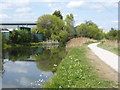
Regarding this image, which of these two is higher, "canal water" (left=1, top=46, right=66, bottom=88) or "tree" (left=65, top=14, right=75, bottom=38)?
"tree" (left=65, top=14, right=75, bottom=38)

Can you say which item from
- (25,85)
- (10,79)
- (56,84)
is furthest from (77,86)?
(10,79)

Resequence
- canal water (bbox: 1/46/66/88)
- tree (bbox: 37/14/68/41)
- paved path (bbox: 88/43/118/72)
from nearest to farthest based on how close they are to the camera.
Answer: canal water (bbox: 1/46/66/88) → paved path (bbox: 88/43/118/72) → tree (bbox: 37/14/68/41)

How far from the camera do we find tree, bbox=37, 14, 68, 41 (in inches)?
2836

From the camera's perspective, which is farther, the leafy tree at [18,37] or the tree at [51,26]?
the tree at [51,26]

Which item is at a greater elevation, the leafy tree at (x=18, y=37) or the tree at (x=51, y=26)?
the tree at (x=51, y=26)

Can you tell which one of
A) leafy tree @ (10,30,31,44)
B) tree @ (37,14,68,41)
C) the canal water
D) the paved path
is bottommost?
the canal water

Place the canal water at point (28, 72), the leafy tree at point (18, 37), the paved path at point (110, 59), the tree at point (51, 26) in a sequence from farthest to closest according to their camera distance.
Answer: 1. the tree at point (51, 26)
2. the leafy tree at point (18, 37)
3. the paved path at point (110, 59)
4. the canal water at point (28, 72)

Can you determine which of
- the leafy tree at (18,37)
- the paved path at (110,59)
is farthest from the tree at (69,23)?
the paved path at (110,59)

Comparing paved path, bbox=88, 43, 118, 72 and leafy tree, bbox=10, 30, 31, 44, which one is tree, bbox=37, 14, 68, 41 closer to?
leafy tree, bbox=10, 30, 31, 44

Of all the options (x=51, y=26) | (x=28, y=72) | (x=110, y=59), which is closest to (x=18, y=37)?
(x=51, y=26)

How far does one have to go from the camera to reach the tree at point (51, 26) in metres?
72.0

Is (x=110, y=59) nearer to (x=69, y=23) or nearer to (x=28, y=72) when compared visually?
(x=28, y=72)

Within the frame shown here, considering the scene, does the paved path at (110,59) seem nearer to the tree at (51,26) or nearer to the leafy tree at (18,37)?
the leafy tree at (18,37)

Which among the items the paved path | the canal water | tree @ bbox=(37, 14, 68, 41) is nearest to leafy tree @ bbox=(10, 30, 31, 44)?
tree @ bbox=(37, 14, 68, 41)
